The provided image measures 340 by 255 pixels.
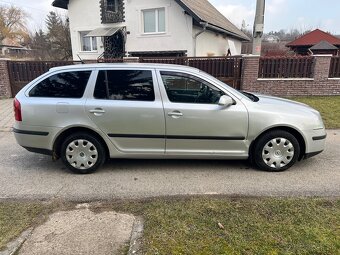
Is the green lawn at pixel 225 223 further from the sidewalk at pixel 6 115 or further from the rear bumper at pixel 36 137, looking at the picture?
the sidewalk at pixel 6 115

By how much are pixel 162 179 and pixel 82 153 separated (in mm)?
1248

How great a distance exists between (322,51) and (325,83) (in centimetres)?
1119

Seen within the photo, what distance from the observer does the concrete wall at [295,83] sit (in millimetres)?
10688

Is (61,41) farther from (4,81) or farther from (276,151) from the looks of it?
(276,151)

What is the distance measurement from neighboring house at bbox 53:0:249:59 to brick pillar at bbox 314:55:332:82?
6.58 m

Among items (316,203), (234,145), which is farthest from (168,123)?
(316,203)

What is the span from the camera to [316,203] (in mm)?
3178

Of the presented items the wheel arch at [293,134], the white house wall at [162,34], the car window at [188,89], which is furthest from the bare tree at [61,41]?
the wheel arch at [293,134]

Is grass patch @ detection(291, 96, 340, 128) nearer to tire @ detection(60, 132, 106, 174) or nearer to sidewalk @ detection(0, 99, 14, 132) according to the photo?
tire @ detection(60, 132, 106, 174)

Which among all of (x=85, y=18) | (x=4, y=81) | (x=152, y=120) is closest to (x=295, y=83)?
(x=152, y=120)

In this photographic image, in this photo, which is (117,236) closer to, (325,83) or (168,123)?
A: (168,123)

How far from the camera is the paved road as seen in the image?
356cm

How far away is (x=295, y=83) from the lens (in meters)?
10.9

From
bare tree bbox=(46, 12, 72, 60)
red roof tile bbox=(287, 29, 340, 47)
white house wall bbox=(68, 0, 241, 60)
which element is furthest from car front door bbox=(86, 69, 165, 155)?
bare tree bbox=(46, 12, 72, 60)
